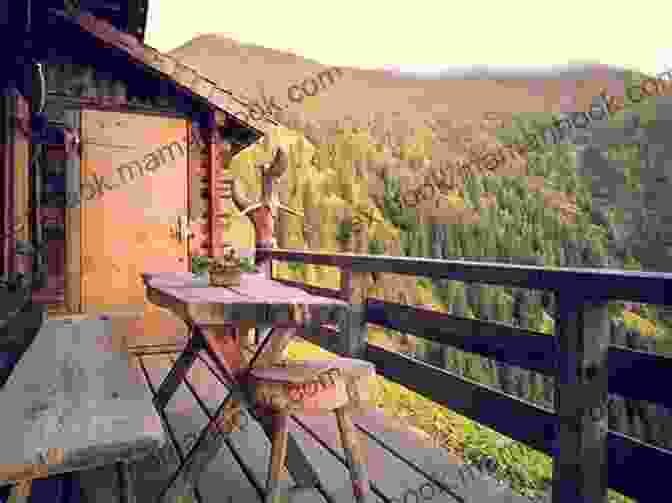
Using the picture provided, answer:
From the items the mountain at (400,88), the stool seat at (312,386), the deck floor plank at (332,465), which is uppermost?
the mountain at (400,88)

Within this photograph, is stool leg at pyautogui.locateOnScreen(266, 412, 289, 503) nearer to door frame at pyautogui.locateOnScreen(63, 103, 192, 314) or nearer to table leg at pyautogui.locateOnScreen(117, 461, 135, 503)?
table leg at pyautogui.locateOnScreen(117, 461, 135, 503)

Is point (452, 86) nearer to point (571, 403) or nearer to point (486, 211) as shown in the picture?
point (486, 211)

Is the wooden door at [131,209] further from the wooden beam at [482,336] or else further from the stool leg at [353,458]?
the stool leg at [353,458]

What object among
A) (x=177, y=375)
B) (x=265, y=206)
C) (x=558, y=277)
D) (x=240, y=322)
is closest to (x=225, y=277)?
(x=177, y=375)

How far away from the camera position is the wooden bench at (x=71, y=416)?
123 cm

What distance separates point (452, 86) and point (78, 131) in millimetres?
46782

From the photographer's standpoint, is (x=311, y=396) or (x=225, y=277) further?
(x=225, y=277)

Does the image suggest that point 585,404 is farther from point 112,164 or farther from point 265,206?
point 112,164

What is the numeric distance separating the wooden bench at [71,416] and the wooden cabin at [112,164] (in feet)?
11.2

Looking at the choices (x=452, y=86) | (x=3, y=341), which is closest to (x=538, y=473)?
(x=3, y=341)

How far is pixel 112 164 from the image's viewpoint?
5.71 meters

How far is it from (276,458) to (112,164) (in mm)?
4610

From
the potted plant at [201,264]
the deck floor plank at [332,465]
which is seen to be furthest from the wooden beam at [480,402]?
the potted plant at [201,264]

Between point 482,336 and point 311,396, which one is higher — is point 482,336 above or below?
above
